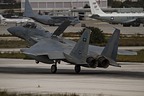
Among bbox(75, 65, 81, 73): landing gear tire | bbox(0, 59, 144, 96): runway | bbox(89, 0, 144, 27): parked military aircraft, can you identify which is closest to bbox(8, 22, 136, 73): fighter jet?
bbox(75, 65, 81, 73): landing gear tire

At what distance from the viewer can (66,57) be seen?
33125 millimetres

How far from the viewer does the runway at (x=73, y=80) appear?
25406 mm

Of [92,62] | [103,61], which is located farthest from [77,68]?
[103,61]

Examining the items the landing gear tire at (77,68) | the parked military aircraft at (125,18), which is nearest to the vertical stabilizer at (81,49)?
the landing gear tire at (77,68)

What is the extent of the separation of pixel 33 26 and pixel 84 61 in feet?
21.7

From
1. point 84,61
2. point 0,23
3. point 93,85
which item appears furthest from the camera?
point 0,23

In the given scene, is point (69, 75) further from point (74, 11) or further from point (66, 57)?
point (74, 11)

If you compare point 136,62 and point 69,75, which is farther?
point 136,62

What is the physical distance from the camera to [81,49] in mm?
32125

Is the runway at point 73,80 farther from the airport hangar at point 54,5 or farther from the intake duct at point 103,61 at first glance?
the airport hangar at point 54,5

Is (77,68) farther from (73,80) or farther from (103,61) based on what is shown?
(73,80)

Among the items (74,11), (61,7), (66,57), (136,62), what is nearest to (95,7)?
(74,11)

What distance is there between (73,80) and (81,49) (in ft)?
9.16

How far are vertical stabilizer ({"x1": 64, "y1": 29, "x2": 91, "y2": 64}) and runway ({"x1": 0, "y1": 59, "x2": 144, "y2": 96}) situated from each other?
867 mm
